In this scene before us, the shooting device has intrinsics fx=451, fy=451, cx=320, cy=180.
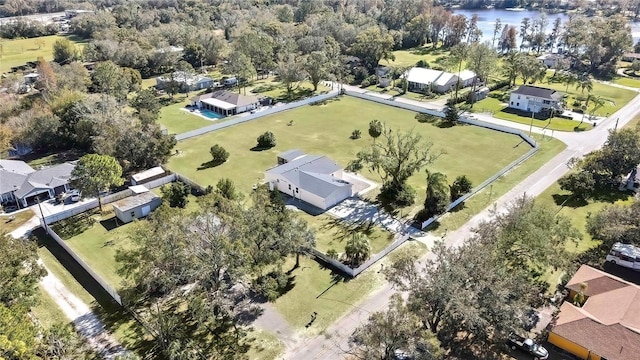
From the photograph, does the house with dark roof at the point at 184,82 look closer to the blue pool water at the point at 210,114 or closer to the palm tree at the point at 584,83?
the blue pool water at the point at 210,114

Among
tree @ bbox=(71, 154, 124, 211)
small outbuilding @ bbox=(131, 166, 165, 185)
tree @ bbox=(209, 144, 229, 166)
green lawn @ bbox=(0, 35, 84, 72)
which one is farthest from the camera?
green lawn @ bbox=(0, 35, 84, 72)

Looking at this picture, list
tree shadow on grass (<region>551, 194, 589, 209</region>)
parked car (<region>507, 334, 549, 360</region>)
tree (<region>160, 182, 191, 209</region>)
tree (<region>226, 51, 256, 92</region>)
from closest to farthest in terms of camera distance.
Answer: parked car (<region>507, 334, 549, 360</region>) → tree shadow on grass (<region>551, 194, 589, 209</region>) → tree (<region>160, 182, 191, 209</region>) → tree (<region>226, 51, 256, 92</region>)

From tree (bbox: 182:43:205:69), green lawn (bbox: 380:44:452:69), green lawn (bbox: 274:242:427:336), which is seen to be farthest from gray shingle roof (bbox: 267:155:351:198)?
tree (bbox: 182:43:205:69)

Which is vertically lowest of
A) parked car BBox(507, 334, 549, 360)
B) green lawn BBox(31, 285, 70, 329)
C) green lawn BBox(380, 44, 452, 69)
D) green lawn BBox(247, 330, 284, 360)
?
green lawn BBox(31, 285, 70, 329)

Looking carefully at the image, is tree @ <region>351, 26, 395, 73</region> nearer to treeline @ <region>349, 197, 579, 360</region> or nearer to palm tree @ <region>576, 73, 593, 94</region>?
palm tree @ <region>576, 73, 593, 94</region>

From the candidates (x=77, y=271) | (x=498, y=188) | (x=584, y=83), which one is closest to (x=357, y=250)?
(x=498, y=188)

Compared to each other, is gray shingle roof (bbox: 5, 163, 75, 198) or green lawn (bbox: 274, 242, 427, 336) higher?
gray shingle roof (bbox: 5, 163, 75, 198)

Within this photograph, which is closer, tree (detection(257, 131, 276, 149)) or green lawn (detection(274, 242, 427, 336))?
green lawn (detection(274, 242, 427, 336))
